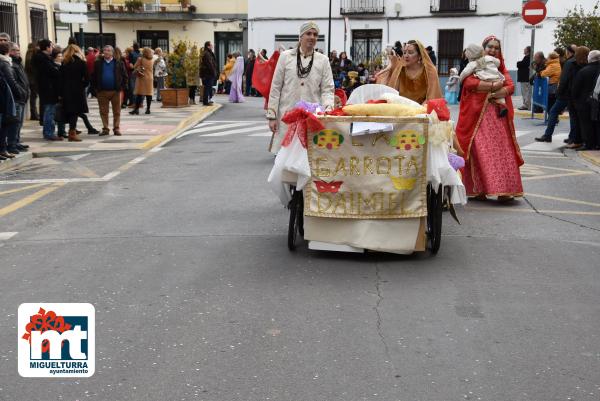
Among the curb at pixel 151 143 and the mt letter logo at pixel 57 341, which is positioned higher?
the mt letter logo at pixel 57 341

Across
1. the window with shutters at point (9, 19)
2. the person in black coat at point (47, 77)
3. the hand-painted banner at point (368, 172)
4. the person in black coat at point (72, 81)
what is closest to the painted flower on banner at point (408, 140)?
the hand-painted banner at point (368, 172)

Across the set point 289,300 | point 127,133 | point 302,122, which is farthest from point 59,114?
point 289,300

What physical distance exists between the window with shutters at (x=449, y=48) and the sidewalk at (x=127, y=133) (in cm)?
1888

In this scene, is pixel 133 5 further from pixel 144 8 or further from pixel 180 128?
pixel 180 128

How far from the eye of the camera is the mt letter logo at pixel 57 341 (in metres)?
4.54

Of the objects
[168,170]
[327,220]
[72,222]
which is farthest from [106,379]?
[168,170]

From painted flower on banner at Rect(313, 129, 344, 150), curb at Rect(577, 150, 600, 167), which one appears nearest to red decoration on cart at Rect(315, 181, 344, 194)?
painted flower on banner at Rect(313, 129, 344, 150)

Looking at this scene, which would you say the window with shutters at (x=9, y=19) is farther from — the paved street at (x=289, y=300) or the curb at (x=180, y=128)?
the paved street at (x=289, y=300)

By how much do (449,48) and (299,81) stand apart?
107ft

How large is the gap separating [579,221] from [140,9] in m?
41.8

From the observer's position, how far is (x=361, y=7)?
139ft

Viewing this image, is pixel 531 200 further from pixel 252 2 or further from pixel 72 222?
pixel 252 2

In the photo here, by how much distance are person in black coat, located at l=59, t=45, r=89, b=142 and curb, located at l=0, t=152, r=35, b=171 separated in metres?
2.09

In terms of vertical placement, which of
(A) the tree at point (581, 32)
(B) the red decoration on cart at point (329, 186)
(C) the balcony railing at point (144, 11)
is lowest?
(B) the red decoration on cart at point (329, 186)
